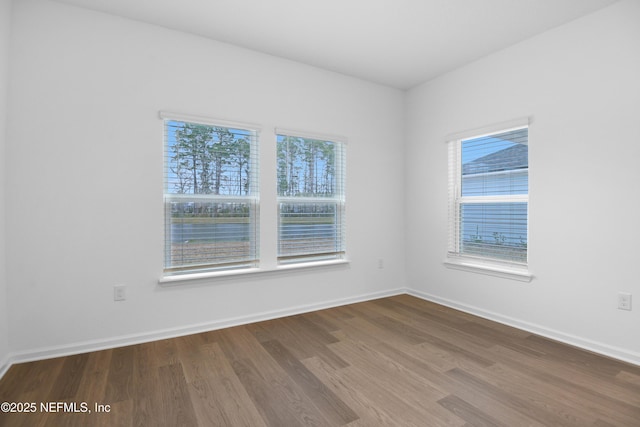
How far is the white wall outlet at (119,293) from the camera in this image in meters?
2.73

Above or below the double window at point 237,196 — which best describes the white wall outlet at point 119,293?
below

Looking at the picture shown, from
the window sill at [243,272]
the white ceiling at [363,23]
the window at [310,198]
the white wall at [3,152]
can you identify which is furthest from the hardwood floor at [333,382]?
the white ceiling at [363,23]

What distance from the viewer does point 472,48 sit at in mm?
3283

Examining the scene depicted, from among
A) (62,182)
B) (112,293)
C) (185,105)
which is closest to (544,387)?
(112,293)

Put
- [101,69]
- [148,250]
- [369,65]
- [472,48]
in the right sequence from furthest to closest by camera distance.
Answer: [369,65] → [472,48] → [148,250] → [101,69]

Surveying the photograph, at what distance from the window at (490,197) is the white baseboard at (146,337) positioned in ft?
5.35

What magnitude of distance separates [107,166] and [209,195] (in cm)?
85

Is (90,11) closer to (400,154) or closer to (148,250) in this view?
(148,250)

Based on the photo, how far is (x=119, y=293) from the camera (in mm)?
2744

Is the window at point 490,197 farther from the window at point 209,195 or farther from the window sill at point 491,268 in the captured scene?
the window at point 209,195

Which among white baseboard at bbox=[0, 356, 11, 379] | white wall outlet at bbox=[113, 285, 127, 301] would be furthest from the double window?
white baseboard at bbox=[0, 356, 11, 379]

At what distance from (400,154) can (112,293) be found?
3636mm

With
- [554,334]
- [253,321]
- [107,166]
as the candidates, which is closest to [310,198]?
[253,321]

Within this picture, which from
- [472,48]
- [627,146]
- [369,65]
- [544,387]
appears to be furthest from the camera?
[369,65]
